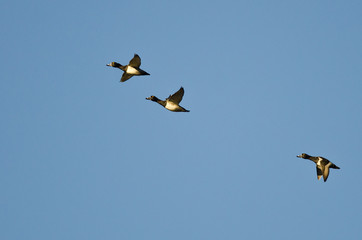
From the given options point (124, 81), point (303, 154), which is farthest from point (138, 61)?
point (303, 154)

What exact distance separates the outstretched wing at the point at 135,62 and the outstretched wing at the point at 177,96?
489cm

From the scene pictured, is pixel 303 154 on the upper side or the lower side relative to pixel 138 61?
lower

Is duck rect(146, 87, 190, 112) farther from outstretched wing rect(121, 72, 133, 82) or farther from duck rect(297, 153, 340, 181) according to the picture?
duck rect(297, 153, 340, 181)

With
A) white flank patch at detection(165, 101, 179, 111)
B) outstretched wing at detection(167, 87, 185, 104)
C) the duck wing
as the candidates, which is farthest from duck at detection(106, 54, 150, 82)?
the duck wing

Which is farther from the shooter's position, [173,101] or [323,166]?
[323,166]

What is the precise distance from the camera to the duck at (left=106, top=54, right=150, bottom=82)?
158 feet

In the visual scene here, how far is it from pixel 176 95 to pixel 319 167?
45.5 feet

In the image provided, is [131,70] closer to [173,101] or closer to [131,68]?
[131,68]

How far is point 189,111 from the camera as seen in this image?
4625 cm

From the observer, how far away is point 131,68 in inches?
1940

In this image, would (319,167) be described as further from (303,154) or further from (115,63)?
(115,63)

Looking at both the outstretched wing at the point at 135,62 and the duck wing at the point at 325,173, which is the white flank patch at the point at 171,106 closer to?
the outstretched wing at the point at 135,62

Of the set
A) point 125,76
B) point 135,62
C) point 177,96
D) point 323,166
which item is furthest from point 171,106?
point 323,166

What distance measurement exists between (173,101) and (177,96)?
843 mm
